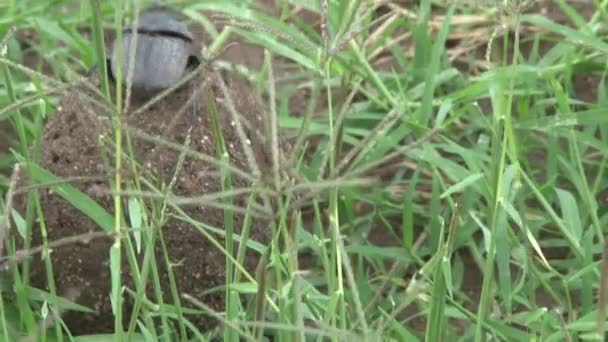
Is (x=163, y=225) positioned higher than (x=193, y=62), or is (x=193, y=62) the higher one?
(x=193, y=62)

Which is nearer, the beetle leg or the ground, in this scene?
the ground

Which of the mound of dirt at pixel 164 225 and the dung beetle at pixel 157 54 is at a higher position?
the dung beetle at pixel 157 54

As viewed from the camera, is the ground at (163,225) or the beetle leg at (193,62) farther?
the beetle leg at (193,62)

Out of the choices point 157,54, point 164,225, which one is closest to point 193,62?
point 157,54

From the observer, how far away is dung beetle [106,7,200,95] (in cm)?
207

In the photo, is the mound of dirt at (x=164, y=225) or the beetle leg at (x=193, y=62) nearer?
the mound of dirt at (x=164, y=225)

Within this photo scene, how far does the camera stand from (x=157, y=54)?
213cm

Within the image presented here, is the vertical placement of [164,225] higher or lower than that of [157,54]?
lower

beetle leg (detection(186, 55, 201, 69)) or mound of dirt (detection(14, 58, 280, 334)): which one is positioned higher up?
beetle leg (detection(186, 55, 201, 69))

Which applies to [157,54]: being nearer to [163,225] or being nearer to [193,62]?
[193,62]

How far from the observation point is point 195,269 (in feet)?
6.57

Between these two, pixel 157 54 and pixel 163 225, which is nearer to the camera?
pixel 163 225

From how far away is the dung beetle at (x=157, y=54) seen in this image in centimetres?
207

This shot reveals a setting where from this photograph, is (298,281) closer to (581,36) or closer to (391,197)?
(391,197)
